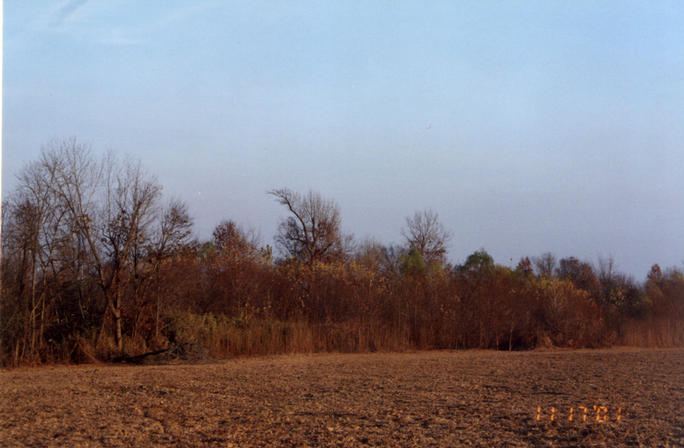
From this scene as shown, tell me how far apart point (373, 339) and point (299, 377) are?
8.07m

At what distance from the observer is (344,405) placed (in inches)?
356

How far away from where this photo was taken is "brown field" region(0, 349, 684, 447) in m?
7.02

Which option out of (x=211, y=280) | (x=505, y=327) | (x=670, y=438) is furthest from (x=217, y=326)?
(x=670, y=438)

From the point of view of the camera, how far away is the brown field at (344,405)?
702cm

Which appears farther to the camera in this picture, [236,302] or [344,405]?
[236,302]

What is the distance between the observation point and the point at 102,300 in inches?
686

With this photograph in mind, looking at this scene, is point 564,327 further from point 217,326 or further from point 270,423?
point 270,423
